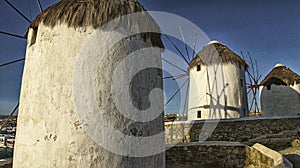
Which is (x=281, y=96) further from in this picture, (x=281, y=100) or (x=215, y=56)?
(x=215, y=56)

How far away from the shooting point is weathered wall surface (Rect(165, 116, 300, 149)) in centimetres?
1143

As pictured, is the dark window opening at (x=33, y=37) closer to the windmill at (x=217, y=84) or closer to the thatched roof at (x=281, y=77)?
the windmill at (x=217, y=84)

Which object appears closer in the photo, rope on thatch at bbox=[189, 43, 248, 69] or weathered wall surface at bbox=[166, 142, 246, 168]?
weathered wall surface at bbox=[166, 142, 246, 168]

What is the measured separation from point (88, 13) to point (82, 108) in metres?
1.02

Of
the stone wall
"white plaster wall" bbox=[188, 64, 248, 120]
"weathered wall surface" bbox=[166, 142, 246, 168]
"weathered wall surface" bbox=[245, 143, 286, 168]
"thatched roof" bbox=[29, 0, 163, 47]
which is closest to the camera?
"thatched roof" bbox=[29, 0, 163, 47]

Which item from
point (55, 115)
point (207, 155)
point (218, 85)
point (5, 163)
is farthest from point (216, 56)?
point (55, 115)

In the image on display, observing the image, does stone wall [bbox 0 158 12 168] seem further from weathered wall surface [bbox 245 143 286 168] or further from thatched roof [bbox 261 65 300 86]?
thatched roof [bbox 261 65 300 86]

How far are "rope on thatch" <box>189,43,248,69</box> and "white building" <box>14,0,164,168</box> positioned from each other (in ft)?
39.7

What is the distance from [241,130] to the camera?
11.5 metres

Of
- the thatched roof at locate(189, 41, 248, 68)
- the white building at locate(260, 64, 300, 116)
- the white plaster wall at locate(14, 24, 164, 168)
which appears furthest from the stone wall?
the white building at locate(260, 64, 300, 116)

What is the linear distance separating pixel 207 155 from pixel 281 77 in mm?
12259

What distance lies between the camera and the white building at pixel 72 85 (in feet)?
8.52

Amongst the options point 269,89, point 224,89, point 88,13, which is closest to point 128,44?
point 88,13

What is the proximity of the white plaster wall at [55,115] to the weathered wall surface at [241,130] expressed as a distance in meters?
9.07
